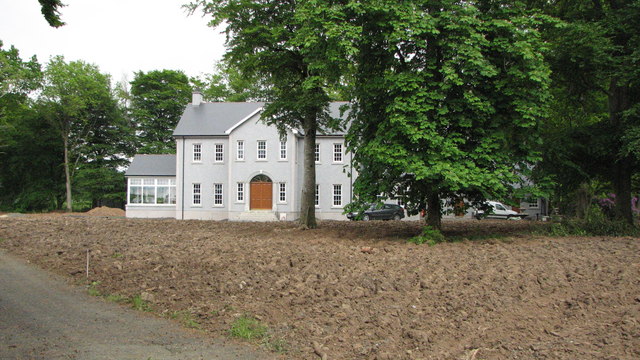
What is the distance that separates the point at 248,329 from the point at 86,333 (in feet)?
8.31

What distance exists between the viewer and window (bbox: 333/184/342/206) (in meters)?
35.3

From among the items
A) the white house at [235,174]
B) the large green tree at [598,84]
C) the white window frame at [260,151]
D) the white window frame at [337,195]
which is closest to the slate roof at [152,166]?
the white house at [235,174]

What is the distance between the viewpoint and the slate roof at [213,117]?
1416 inches

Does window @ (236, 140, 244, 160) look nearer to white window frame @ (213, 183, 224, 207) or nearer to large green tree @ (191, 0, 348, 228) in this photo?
white window frame @ (213, 183, 224, 207)

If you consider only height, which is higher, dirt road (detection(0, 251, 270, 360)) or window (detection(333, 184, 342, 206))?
window (detection(333, 184, 342, 206))

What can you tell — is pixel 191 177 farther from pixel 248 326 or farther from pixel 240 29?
pixel 248 326

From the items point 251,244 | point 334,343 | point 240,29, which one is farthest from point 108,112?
point 334,343

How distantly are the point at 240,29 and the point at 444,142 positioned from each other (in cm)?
1058

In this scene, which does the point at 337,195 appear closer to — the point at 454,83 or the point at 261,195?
the point at 261,195

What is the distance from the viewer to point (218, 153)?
35.9 m

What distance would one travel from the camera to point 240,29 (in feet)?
62.1

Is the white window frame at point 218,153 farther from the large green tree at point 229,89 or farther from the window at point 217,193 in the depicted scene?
the large green tree at point 229,89

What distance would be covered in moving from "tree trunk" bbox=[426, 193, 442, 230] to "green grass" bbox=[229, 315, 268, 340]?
9.11 meters

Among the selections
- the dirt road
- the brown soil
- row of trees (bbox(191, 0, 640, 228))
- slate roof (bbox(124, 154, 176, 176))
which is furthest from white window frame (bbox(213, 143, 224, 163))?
the dirt road
